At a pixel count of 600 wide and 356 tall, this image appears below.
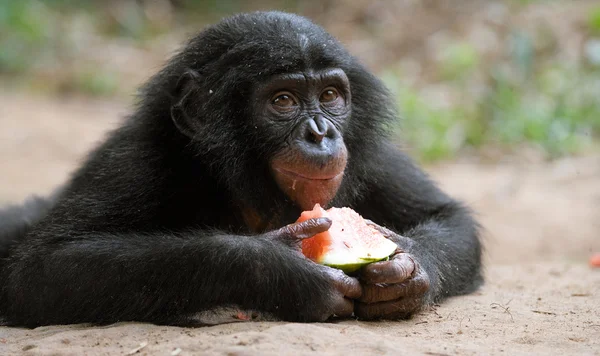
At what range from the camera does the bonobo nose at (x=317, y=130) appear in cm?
530

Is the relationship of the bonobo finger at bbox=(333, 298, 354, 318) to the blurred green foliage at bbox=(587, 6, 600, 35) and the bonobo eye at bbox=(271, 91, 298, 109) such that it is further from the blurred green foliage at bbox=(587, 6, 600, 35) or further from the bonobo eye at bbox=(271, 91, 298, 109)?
the blurred green foliage at bbox=(587, 6, 600, 35)

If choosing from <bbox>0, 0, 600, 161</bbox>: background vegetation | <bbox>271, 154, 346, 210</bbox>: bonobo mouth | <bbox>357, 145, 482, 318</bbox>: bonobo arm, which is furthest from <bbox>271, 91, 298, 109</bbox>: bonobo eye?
<bbox>0, 0, 600, 161</bbox>: background vegetation

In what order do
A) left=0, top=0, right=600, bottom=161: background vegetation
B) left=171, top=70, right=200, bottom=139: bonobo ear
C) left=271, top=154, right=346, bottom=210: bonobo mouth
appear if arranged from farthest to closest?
left=0, top=0, right=600, bottom=161: background vegetation, left=171, top=70, right=200, bottom=139: bonobo ear, left=271, top=154, right=346, bottom=210: bonobo mouth

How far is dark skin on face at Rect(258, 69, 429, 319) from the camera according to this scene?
4922mm

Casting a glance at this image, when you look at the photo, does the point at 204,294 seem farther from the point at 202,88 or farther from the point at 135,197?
the point at 202,88

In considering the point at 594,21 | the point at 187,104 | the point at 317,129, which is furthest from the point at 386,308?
the point at 594,21

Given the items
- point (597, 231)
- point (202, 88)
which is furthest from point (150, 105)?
point (597, 231)

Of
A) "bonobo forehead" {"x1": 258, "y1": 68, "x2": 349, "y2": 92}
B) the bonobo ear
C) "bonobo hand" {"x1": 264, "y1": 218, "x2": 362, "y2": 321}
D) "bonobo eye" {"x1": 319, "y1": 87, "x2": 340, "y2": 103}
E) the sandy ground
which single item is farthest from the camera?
the bonobo ear

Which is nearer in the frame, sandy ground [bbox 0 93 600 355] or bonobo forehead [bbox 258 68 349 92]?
sandy ground [bbox 0 93 600 355]

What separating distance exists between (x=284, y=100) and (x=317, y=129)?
43 cm

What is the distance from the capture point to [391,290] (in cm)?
497

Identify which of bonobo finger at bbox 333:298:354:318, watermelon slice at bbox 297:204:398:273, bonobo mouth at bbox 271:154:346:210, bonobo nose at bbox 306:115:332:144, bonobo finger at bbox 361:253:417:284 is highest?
bonobo nose at bbox 306:115:332:144

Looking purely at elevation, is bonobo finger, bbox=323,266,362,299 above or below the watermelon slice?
below

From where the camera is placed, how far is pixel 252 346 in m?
4.10
